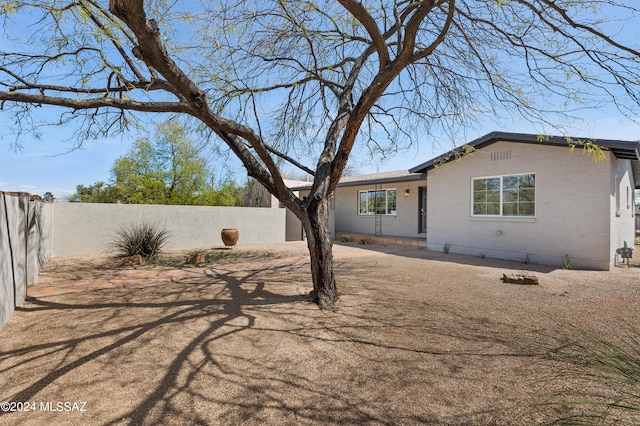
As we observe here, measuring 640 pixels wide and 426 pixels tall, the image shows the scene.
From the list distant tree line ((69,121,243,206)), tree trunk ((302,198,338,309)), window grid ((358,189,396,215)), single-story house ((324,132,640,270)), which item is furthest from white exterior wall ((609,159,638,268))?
distant tree line ((69,121,243,206))

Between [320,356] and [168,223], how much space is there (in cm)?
976

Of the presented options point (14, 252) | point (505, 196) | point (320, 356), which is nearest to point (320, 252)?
point (320, 356)

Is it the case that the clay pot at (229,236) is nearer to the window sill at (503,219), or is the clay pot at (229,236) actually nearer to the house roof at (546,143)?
the house roof at (546,143)

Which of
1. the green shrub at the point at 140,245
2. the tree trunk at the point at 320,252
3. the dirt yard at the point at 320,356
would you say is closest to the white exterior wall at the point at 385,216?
the dirt yard at the point at 320,356

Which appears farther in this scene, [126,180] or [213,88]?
[126,180]

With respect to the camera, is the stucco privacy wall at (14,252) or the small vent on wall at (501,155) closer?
the stucco privacy wall at (14,252)

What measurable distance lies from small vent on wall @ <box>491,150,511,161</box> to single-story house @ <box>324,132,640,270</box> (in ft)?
0.09

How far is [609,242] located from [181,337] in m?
9.40

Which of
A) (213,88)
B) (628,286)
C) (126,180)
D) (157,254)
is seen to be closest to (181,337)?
(213,88)

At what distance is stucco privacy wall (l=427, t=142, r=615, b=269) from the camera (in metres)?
7.79

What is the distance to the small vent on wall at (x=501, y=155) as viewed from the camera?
31.0 ft

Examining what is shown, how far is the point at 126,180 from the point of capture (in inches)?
676

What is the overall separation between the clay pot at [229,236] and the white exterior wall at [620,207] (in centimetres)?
1099

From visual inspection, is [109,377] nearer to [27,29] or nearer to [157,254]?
[27,29]
